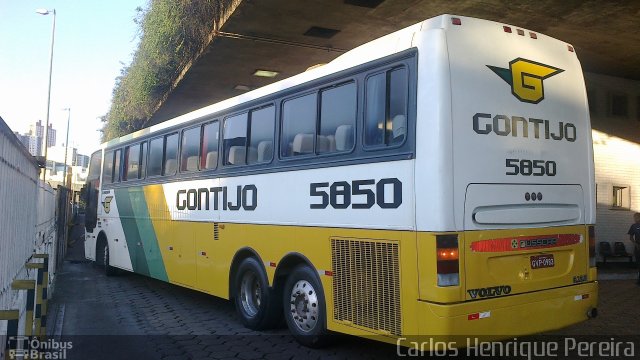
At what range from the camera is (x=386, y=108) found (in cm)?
541

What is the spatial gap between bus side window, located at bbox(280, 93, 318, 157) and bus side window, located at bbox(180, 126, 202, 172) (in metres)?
2.58

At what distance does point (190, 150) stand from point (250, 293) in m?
3.00

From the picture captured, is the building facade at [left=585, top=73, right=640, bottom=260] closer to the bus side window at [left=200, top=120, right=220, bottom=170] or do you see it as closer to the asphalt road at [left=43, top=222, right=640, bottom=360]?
the asphalt road at [left=43, top=222, right=640, bottom=360]

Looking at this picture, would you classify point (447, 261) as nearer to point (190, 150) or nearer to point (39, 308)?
point (39, 308)

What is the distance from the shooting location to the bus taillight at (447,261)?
467 centimetres

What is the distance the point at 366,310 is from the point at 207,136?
4548mm

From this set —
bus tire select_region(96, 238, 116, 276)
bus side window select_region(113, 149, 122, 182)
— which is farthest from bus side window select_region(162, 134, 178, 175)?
bus tire select_region(96, 238, 116, 276)

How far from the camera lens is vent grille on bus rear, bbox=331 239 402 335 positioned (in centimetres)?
508

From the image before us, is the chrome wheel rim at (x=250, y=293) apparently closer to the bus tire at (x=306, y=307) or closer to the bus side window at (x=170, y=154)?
the bus tire at (x=306, y=307)

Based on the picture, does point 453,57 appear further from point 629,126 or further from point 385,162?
point 629,126

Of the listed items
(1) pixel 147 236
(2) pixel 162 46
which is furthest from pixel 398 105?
(2) pixel 162 46

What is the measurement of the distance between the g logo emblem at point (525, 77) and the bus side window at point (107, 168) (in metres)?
10.3

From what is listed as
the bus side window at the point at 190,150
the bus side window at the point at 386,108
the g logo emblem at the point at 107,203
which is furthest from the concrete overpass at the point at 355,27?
the bus side window at the point at 386,108

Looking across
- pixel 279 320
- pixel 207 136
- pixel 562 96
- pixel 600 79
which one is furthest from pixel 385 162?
pixel 600 79
